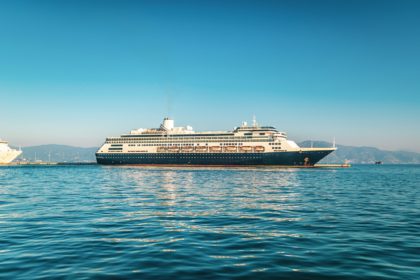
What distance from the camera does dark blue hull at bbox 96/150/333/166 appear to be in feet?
338

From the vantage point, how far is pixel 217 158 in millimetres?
110438

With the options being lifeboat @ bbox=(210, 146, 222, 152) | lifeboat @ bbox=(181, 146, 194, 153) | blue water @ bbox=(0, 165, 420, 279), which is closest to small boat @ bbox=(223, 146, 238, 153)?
lifeboat @ bbox=(210, 146, 222, 152)

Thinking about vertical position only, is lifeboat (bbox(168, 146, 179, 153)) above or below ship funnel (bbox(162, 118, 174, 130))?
below

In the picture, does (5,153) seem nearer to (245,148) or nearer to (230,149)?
(230,149)

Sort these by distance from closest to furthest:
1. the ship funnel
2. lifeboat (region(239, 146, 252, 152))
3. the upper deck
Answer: lifeboat (region(239, 146, 252, 152))
the upper deck
the ship funnel

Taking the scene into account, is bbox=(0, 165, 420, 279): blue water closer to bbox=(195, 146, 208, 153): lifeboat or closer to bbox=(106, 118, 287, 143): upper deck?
bbox=(106, 118, 287, 143): upper deck

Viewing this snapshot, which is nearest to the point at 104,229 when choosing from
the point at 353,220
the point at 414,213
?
the point at 353,220

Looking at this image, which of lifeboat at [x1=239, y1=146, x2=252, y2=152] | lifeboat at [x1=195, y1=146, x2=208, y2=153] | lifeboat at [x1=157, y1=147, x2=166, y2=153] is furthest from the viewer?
lifeboat at [x1=157, y1=147, x2=166, y2=153]

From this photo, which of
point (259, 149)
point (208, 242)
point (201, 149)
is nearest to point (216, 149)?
point (201, 149)

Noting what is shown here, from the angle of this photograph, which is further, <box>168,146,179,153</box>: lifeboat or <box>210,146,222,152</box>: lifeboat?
<box>168,146,179,153</box>: lifeboat

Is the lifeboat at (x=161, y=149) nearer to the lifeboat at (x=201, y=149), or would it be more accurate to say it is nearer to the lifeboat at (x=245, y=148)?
the lifeboat at (x=201, y=149)

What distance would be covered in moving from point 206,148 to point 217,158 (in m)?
5.46

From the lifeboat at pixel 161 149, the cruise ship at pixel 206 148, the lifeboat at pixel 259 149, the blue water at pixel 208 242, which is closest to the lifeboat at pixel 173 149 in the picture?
the cruise ship at pixel 206 148

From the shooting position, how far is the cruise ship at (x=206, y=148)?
103812mm
